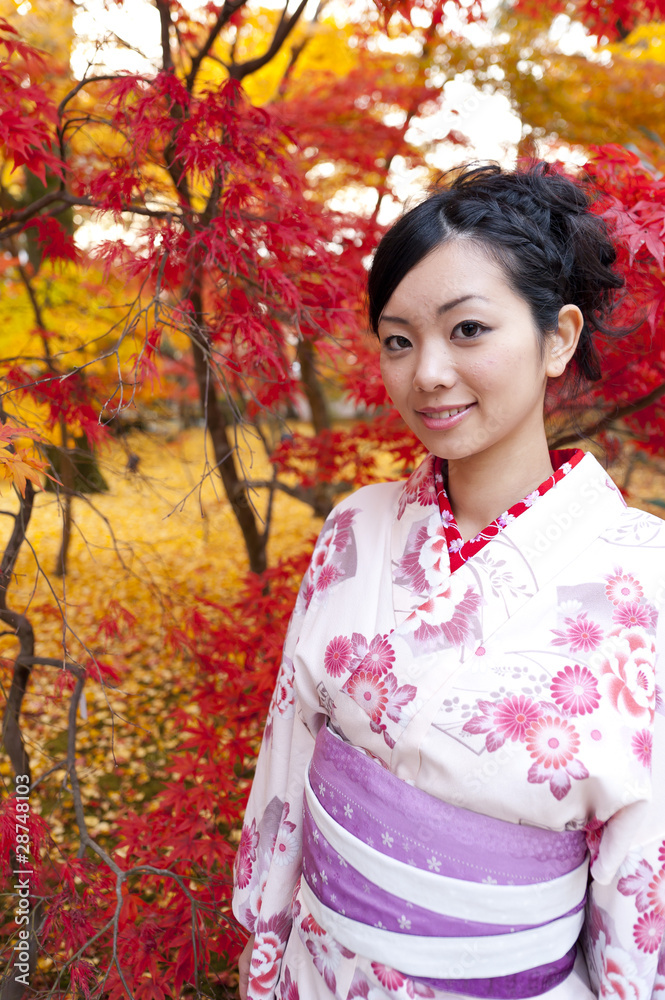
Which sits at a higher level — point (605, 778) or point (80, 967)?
point (605, 778)

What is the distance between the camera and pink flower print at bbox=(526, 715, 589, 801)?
1177 mm

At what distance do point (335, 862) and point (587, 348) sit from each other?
1.35 metres

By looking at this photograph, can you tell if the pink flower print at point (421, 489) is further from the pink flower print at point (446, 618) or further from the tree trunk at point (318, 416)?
the tree trunk at point (318, 416)

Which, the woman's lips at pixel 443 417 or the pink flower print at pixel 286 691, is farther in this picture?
the pink flower print at pixel 286 691

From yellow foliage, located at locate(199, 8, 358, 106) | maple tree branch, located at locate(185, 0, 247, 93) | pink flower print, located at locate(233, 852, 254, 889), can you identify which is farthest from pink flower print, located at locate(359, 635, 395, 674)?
yellow foliage, located at locate(199, 8, 358, 106)

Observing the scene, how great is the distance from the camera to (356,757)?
4.51ft

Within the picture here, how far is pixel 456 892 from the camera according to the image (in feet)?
4.08

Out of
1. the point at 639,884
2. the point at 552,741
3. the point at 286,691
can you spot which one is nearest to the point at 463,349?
the point at 552,741

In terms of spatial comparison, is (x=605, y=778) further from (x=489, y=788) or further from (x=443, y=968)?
(x=443, y=968)

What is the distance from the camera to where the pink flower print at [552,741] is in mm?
1184

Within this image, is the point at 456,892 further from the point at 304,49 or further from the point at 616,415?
the point at 304,49

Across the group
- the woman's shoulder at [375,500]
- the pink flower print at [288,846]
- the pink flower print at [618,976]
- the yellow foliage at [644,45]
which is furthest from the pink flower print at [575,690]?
the yellow foliage at [644,45]

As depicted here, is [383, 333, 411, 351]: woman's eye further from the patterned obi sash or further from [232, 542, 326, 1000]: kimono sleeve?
the patterned obi sash

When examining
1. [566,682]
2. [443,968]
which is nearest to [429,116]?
[566,682]
